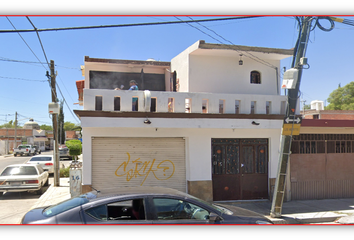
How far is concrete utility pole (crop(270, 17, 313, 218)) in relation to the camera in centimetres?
817

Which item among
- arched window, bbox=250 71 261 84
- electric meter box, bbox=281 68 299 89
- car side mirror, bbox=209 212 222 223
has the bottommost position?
car side mirror, bbox=209 212 222 223

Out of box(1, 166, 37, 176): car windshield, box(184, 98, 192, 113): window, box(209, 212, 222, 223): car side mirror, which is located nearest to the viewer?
box(209, 212, 222, 223): car side mirror

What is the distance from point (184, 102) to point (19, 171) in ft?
25.6

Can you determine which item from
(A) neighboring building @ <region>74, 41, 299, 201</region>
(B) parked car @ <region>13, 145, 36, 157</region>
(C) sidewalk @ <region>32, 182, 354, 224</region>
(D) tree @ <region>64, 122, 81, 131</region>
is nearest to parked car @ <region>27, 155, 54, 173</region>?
(C) sidewalk @ <region>32, 182, 354, 224</region>

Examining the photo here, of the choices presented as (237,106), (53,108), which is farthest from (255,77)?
(53,108)

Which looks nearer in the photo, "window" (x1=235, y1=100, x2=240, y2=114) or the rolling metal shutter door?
the rolling metal shutter door

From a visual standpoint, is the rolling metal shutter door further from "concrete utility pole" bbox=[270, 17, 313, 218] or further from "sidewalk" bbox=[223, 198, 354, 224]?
"concrete utility pole" bbox=[270, 17, 313, 218]

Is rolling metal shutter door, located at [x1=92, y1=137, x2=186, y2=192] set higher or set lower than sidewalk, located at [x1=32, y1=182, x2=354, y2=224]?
higher

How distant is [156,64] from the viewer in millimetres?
13422

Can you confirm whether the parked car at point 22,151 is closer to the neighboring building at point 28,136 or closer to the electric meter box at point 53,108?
the neighboring building at point 28,136

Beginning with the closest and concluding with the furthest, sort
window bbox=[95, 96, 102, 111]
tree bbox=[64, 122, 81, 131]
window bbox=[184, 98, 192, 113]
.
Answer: window bbox=[184, 98, 192, 113]
window bbox=[95, 96, 102, 111]
tree bbox=[64, 122, 81, 131]

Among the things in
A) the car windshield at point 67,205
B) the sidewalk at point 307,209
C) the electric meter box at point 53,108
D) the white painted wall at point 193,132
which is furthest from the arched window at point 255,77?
the electric meter box at point 53,108

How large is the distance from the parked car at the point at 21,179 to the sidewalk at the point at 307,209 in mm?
846

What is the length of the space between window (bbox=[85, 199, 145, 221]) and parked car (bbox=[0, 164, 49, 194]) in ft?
28.2
